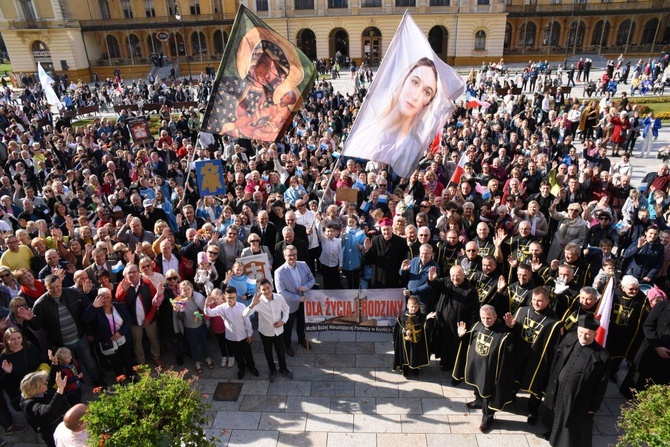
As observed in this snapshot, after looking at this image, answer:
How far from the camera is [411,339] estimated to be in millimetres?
6539

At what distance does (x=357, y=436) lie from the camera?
5805mm

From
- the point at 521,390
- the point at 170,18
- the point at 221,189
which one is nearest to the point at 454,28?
the point at 170,18

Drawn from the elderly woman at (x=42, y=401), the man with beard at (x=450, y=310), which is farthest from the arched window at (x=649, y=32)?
the elderly woman at (x=42, y=401)

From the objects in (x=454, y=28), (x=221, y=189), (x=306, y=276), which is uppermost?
(x=454, y=28)

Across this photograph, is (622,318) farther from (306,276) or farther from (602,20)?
(602,20)

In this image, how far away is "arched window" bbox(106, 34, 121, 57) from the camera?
182 feet

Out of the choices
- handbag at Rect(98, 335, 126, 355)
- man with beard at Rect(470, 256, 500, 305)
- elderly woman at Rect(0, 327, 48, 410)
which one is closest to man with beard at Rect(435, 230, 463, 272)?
man with beard at Rect(470, 256, 500, 305)

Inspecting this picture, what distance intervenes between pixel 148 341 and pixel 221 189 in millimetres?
3644

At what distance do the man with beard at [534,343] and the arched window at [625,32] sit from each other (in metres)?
61.6

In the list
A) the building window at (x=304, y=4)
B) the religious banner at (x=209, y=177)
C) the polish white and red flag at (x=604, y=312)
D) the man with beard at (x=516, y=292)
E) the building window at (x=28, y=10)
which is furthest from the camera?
the building window at (x=304, y=4)

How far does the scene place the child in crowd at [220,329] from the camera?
6.64 m

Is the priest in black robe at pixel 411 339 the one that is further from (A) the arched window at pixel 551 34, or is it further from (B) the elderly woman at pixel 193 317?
(A) the arched window at pixel 551 34

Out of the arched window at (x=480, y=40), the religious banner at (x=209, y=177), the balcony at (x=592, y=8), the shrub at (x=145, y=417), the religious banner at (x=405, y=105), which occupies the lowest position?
the shrub at (x=145, y=417)

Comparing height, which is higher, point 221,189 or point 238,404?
point 221,189
